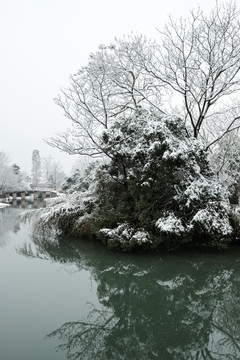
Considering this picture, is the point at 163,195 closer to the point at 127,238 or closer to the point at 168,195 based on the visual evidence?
the point at 168,195

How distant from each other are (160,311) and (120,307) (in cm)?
64

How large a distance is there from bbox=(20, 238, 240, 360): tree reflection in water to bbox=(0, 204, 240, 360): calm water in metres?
0.01

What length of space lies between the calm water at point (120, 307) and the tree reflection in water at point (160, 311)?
0.04 feet

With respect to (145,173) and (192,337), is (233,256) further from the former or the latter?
(192,337)

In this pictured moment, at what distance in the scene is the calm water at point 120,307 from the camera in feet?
10.9

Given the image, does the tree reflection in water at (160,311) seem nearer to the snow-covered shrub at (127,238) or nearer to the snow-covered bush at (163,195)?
the snow-covered shrub at (127,238)

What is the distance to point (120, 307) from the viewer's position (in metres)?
4.55

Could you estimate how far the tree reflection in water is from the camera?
333 cm

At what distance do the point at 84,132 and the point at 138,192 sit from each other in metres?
4.00

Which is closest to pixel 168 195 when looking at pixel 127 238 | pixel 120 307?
pixel 127 238

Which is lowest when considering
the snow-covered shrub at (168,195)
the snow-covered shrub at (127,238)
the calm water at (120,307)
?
the calm water at (120,307)

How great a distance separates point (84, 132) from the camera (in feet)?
34.9

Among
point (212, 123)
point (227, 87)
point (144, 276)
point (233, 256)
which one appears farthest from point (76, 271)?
point (212, 123)

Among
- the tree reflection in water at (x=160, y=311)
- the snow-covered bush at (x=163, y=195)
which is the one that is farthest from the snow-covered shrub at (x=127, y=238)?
the tree reflection in water at (x=160, y=311)
